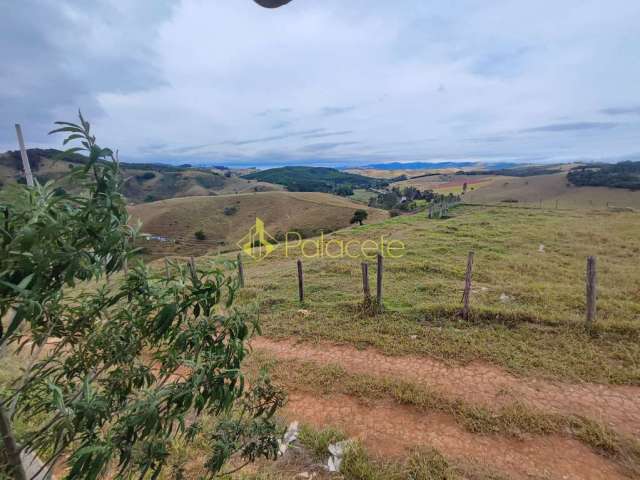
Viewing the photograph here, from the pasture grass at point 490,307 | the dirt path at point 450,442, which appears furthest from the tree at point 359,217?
the dirt path at point 450,442

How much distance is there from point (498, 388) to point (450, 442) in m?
1.64

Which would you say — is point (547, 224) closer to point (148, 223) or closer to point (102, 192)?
point (102, 192)

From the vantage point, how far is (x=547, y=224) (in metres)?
22.7

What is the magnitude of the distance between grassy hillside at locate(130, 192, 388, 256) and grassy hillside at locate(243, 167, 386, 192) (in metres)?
51.3

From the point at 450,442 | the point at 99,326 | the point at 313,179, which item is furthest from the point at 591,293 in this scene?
the point at 313,179

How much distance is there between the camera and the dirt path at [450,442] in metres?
3.75

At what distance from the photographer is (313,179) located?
15512cm

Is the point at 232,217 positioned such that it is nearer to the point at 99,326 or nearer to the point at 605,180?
the point at 99,326

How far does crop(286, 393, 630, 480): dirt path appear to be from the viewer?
375cm

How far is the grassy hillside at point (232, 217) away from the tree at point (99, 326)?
4437 centimetres

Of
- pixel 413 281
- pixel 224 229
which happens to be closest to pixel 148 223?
pixel 224 229

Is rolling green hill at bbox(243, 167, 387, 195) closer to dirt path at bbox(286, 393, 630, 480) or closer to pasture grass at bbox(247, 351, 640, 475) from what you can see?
pasture grass at bbox(247, 351, 640, 475)

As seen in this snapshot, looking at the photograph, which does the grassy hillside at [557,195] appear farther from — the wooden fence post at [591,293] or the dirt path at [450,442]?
the dirt path at [450,442]

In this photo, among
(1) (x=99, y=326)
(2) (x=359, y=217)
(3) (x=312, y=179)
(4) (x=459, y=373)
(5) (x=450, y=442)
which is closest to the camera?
(1) (x=99, y=326)
